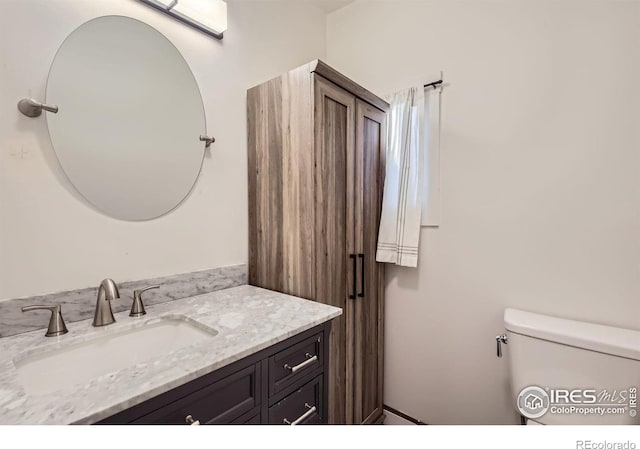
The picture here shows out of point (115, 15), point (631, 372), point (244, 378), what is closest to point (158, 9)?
point (115, 15)

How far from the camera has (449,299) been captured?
157 cm

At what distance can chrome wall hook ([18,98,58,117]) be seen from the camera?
89 cm

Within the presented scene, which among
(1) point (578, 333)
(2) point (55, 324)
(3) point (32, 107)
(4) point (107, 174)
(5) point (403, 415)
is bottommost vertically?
(5) point (403, 415)

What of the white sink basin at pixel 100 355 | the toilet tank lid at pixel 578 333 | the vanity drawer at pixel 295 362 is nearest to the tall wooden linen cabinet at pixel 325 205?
the vanity drawer at pixel 295 362

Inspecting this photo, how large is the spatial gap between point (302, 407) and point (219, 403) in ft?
1.15

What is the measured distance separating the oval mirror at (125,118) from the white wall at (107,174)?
38mm

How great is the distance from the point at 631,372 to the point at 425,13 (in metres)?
1.91

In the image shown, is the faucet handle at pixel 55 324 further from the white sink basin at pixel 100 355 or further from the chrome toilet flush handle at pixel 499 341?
the chrome toilet flush handle at pixel 499 341

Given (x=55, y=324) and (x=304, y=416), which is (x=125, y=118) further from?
(x=304, y=416)

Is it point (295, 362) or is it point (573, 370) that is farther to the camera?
point (573, 370)

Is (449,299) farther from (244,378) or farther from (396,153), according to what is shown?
(244,378)

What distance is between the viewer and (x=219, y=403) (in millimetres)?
764

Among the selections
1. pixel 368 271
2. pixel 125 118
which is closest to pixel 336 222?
pixel 368 271

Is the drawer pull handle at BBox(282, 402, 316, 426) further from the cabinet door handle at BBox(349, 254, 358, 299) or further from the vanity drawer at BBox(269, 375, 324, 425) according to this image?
the cabinet door handle at BBox(349, 254, 358, 299)
